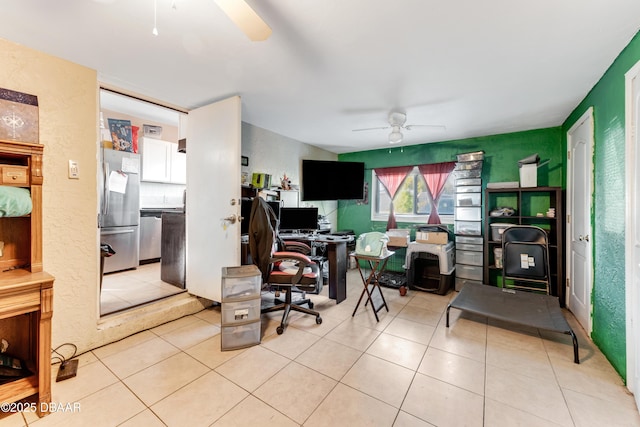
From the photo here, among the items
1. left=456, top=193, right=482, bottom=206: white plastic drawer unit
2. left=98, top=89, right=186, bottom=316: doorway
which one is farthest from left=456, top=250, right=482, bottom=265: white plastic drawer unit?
left=98, top=89, right=186, bottom=316: doorway

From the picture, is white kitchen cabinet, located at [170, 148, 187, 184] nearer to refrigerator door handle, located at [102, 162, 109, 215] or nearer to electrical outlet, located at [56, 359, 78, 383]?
refrigerator door handle, located at [102, 162, 109, 215]

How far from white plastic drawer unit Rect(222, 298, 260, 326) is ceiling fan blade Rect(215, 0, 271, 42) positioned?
188cm

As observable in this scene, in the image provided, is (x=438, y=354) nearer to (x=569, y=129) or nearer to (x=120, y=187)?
(x=569, y=129)

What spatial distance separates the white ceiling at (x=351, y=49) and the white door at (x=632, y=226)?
40cm

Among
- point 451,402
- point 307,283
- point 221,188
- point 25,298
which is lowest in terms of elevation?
point 451,402

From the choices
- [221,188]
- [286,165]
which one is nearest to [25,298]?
[221,188]

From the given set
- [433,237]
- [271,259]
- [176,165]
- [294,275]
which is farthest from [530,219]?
[176,165]

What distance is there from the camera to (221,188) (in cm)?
263

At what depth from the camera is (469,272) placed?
12.0 ft

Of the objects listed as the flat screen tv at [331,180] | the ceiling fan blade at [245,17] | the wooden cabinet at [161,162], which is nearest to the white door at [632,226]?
the ceiling fan blade at [245,17]

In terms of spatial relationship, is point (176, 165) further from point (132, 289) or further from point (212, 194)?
point (212, 194)

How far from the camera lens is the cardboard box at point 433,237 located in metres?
3.61

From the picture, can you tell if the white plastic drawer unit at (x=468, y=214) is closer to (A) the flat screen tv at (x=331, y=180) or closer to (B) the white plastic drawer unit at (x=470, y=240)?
(B) the white plastic drawer unit at (x=470, y=240)

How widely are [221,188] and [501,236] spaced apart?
3.56 m
